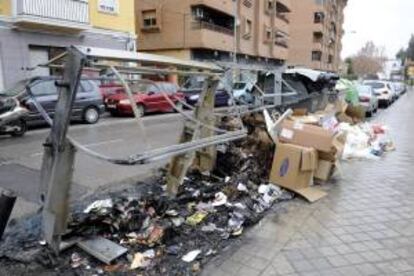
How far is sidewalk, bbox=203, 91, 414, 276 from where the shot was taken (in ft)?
13.1

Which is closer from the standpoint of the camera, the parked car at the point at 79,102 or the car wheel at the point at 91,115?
the parked car at the point at 79,102

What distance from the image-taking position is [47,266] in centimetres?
381

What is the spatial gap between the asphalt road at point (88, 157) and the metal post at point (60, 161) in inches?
31.0

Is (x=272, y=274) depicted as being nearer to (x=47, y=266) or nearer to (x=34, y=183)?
(x=47, y=266)

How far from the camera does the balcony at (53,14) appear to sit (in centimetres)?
1667

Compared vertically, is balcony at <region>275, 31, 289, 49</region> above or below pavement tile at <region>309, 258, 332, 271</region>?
above

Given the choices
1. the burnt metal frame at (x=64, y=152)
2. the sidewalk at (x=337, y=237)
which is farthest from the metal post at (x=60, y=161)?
the sidewalk at (x=337, y=237)

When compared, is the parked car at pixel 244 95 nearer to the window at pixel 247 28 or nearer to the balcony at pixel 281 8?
the window at pixel 247 28

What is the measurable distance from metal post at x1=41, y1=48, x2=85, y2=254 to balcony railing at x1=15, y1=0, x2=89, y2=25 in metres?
14.9

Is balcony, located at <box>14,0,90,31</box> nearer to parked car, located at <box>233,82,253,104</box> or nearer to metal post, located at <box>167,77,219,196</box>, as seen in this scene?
parked car, located at <box>233,82,253,104</box>

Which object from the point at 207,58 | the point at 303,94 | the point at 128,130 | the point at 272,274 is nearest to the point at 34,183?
the point at 272,274

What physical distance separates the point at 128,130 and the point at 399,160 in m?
7.69

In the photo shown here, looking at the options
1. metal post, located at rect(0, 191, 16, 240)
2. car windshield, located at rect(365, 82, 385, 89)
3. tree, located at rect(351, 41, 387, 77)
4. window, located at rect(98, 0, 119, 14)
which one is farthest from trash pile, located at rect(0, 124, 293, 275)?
tree, located at rect(351, 41, 387, 77)

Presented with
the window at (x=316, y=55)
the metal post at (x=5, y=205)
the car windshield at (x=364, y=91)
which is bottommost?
the metal post at (x=5, y=205)
